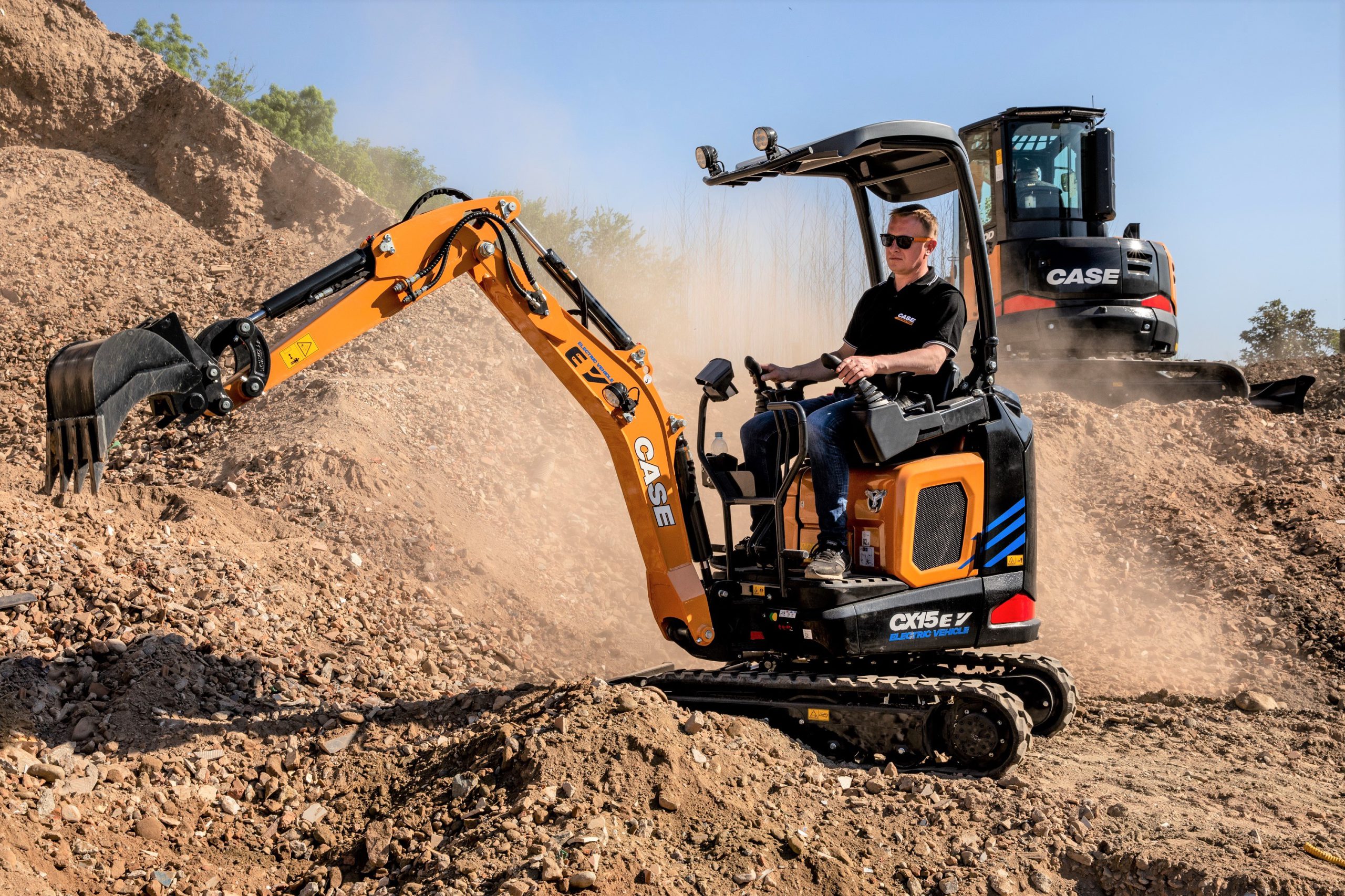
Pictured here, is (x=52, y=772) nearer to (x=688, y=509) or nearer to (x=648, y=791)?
(x=648, y=791)

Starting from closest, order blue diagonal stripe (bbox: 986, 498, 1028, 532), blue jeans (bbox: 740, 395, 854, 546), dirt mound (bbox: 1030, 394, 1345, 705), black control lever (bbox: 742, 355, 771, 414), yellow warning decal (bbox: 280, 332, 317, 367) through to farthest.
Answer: yellow warning decal (bbox: 280, 332, 317, 367), blue jeans (bbox: 740, 395, 854, 546), blue diagonal stripe (bbox: 986, 498, 1028, 532), black control lever (bbox: 742, 355, 771, 414), dirt mound (bbox: 1030, 394, 1345, 705)

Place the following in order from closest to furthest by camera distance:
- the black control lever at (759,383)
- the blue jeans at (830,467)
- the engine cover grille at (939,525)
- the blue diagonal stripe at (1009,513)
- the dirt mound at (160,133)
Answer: the blue jeans at (830,467)
the engine cover grille at (939,525)
the blue diagonal stripe at (1009,513)
the black control lever at (759,383)
the dirt mound at (160,133)

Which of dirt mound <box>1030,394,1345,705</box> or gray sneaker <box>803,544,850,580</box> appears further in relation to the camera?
dirt mound <box>1030,394,1345,705</box>

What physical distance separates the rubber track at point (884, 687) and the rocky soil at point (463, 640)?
266 mm

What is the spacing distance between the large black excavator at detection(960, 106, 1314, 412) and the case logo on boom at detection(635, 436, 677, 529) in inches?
283

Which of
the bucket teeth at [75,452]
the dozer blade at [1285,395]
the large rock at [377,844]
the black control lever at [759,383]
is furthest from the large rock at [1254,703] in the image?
the dozer blade at [1285,395]

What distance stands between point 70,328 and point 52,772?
8.90m

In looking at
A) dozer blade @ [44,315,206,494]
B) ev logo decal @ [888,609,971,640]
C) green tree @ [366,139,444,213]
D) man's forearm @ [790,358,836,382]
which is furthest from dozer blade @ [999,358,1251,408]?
green tree @ [366,139,444,213]

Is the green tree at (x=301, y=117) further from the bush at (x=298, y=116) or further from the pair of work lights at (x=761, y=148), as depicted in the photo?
the pair of work lights at (x=761, y=148)

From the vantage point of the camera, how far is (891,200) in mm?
5883

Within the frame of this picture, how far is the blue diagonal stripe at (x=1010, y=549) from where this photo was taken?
5.25m

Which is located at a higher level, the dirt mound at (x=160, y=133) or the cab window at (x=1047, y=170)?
the dirt mound at (x=160, y=133)

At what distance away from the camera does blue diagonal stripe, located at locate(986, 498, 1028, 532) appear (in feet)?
17.1

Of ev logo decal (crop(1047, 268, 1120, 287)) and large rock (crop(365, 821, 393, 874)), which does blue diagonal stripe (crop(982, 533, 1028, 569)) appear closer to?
large rock (crop(365, 821, 393, 874))
